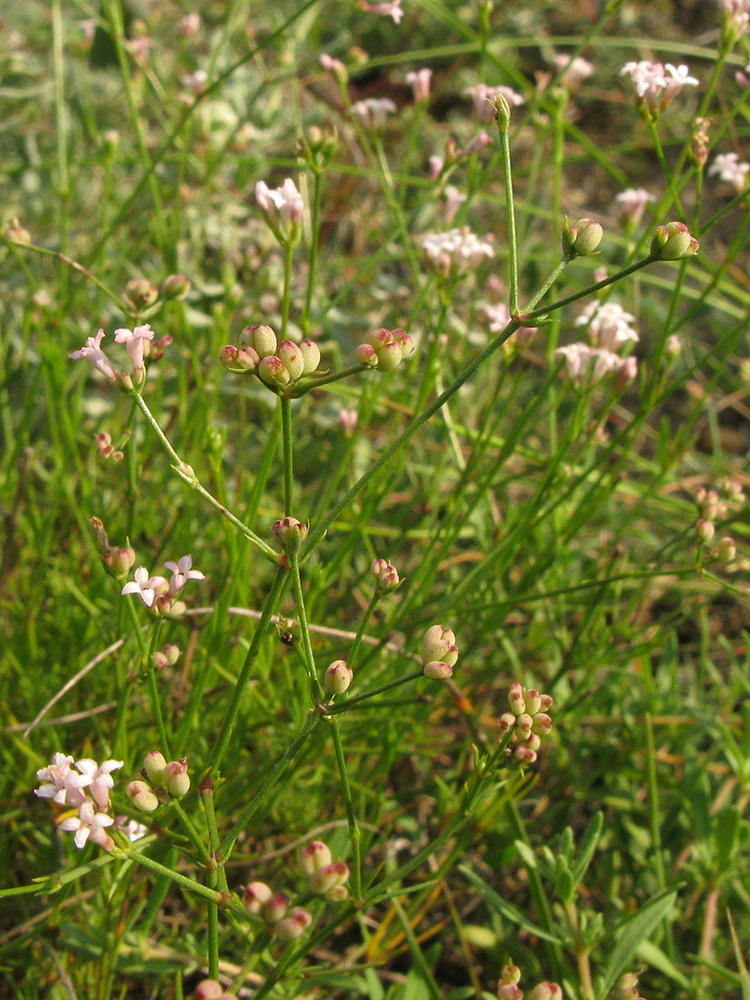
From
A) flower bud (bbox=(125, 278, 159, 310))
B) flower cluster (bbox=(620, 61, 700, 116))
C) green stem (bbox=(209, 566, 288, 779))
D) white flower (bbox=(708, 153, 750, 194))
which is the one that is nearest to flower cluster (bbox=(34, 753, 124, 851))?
green stem (bbox=(209, 566, 288, 779))

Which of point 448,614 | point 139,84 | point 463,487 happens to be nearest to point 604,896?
point 448,614

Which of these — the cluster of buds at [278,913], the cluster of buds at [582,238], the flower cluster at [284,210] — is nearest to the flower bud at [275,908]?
the cluster of buds at [278,913]

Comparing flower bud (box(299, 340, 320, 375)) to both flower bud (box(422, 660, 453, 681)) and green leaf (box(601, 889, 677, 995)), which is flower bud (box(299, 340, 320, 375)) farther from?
green leaf (box(601, 889, 677, 995))

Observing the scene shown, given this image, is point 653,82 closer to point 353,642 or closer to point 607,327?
point 607,327

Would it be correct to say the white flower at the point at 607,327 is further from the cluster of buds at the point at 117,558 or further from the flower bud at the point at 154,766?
the flower bud at the point at 154,766

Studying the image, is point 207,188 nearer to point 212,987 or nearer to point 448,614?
point 448,614
